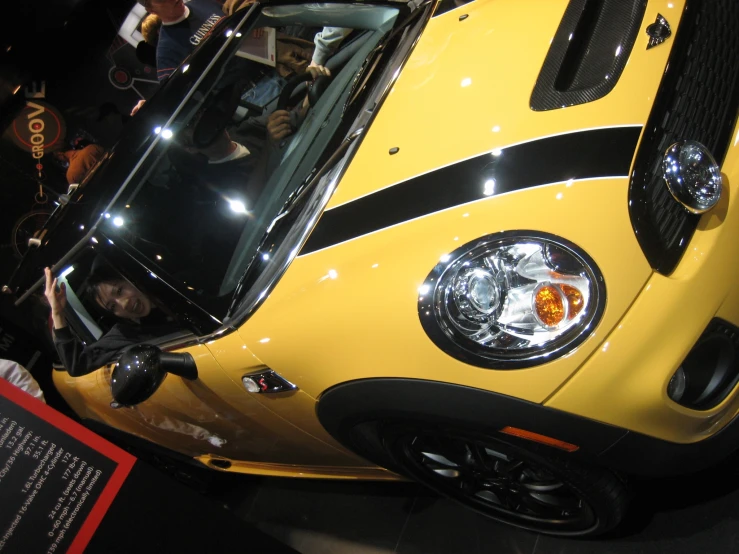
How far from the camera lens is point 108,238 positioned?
1870 millimetres

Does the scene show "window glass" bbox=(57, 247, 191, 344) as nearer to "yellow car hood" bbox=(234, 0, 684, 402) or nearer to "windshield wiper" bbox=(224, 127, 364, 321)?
"windshield wiper" bbox=(224, 127, 364, 321)

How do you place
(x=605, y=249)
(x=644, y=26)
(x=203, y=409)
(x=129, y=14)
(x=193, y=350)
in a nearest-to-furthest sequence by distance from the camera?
(x=605, y=249) < (x=644, y=26) < (x=193, y=350) < (x=203, y=409) < (x=129, y=14)

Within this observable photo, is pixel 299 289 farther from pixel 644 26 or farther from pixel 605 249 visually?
pixel 644 26

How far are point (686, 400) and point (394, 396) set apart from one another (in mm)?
639

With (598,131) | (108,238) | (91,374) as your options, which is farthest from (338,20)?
(91,374)

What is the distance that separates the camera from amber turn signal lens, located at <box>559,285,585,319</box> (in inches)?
52.2

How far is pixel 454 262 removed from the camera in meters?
1.43

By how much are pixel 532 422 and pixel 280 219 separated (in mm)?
889

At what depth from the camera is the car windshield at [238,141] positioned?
189 centimetres

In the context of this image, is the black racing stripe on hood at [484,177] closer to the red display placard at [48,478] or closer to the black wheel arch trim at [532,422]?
the black wheel arch trim at [532,422]

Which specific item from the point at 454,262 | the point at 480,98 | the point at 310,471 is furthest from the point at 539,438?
the point at 310,471

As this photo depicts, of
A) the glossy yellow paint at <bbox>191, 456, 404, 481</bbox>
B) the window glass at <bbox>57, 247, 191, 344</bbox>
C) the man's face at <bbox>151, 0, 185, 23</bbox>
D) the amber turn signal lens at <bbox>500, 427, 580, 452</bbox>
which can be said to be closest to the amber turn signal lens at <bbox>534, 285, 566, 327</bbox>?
the amber turn signal lens at <bbox>500, 427, 580, 452</bbox>

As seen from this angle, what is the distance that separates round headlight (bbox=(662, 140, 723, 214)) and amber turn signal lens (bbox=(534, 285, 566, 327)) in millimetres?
315

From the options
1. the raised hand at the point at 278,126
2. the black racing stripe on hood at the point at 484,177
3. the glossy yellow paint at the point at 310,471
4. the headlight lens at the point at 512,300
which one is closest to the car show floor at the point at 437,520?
the glossy yellow paint at the point at 310,471
